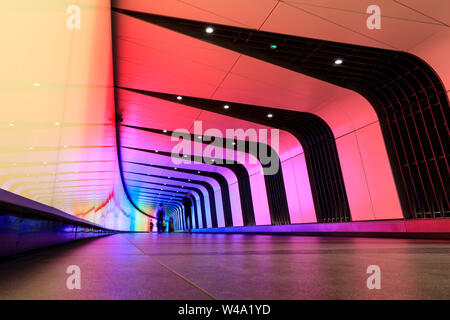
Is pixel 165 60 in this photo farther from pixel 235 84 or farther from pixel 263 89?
pixel 263 89

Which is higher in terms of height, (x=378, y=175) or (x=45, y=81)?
(x=45, y=81)

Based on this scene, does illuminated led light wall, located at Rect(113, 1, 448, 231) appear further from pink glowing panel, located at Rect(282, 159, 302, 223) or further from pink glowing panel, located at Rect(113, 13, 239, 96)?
pink glowing panel, located at Rect(282, 159, 302, 223)

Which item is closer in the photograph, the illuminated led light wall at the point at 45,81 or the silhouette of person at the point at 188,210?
the illuminated led light wall at the point at 45,81

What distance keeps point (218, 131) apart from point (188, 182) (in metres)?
16.2

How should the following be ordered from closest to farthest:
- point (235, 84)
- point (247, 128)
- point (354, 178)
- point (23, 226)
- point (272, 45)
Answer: point (23, 226)
point (272, 45)
point (235, 84)
point (354, 178)
point (247, 128)

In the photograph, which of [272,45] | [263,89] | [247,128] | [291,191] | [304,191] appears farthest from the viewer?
[291,191]

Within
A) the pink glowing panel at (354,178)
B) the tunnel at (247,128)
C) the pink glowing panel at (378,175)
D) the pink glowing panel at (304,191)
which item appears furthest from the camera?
the pink glowing panel at (304,191)

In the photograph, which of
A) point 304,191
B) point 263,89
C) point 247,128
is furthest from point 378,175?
point 247,128

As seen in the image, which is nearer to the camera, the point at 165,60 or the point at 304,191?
the point at 165,60

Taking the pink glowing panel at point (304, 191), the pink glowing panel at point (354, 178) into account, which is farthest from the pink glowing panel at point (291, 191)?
the pink glowing panel at point (354, 178)

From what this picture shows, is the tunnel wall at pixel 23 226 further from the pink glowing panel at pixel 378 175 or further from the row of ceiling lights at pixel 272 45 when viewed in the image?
the pink glowing panel at pixel 378 175

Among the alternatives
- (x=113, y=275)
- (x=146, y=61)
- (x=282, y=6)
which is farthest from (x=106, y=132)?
(x=113, y=275)

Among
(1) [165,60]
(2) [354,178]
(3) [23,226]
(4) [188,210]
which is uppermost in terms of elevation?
(1) [165,60]
